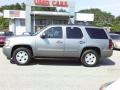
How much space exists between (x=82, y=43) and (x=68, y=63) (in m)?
1.38

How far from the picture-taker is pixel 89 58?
12.8m

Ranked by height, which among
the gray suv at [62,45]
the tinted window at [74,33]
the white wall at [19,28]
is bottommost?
the gray suv at [62,45]

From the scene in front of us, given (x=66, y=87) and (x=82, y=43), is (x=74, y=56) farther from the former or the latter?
(x=66, y=87)

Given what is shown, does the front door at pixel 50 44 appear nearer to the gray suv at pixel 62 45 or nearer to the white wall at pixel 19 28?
the gray suv at pixel 62 45

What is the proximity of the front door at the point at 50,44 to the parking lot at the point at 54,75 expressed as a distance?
1.75 feet

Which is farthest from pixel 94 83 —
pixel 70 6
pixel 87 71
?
pixel 70 6

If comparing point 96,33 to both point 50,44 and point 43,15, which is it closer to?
point 50,44

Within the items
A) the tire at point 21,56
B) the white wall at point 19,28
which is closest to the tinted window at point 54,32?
the tire at point 21,56

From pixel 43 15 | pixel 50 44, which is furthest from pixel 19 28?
pixel 50 44

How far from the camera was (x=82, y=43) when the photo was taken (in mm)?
12625

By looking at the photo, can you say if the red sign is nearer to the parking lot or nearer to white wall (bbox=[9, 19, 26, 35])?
white wall (bbox=[9, 19, 26, 35])

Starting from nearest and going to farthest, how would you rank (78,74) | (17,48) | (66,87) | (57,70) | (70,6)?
(66,87), (78,74), (57,70), (17,48), (70,6)

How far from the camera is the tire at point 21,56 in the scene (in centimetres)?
1236

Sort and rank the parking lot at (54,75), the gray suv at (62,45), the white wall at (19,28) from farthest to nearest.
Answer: the white wall at (19,28) < the gray suv at (62,45) < the parking lot at (54,75)
